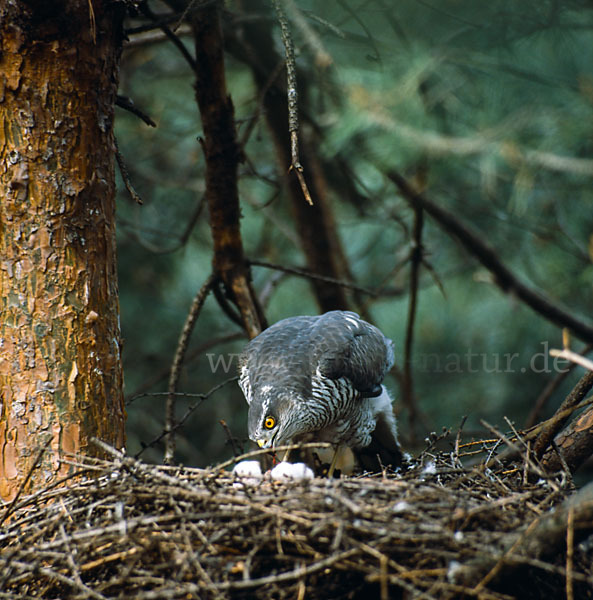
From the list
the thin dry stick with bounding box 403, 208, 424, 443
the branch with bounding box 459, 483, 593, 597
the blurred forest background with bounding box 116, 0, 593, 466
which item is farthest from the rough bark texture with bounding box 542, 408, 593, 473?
the thin dry stick with bounding box 403, 208, 424, 443

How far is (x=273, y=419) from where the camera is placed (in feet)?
12.1

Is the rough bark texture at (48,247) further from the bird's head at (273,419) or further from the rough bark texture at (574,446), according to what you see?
the rough bark texture at (574,446)

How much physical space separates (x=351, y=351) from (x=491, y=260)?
4.11 feet

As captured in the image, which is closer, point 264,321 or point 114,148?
point 114,148

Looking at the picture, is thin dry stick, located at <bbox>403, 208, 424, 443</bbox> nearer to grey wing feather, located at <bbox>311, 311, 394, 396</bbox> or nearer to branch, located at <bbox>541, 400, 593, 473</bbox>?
grey wing feather, located at <bbox>311, 311, 394, 396</bbox>

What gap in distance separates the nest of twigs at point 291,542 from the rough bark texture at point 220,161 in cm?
166

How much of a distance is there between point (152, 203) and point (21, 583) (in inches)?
187

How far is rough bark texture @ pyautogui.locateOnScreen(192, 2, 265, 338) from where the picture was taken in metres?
3.51

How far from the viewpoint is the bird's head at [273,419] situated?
3.64 meters

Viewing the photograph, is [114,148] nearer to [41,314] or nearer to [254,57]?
[41,314]

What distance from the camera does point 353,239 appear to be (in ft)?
25.8

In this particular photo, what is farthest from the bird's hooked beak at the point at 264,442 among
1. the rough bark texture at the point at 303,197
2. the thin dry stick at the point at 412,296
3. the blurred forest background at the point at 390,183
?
the rough bark texture at the point at 303,197

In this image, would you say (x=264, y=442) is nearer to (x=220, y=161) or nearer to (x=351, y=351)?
(x=351, y=351)

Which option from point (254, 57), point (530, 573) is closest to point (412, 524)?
point (530, 573)
